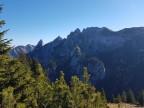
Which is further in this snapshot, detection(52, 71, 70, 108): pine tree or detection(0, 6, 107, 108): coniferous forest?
detection(52, 71, 70, 108): pine tree

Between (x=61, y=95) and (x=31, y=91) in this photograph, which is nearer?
(x=31, y=91)

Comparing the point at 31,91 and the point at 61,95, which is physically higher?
the point at 31,91

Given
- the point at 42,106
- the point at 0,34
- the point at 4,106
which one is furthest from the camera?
the point at 42,106

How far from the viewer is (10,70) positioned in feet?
88.6

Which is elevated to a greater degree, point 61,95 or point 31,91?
point 31,91

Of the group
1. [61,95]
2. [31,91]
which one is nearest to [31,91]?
[31,91]

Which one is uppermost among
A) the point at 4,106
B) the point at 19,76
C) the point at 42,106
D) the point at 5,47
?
the point at 5,47

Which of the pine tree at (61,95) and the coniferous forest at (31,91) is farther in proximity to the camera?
the pine tree at (61,95)

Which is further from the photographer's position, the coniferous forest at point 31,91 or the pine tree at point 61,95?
the pine tree at point 61,95

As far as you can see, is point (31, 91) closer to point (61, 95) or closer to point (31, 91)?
point (31, 91)

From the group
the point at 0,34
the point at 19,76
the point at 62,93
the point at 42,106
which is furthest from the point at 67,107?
the point at 0,34

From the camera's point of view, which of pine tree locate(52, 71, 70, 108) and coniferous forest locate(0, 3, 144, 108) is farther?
pine tree locate(52, 71, 70, 108)

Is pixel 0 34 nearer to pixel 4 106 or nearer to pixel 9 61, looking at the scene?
pixel 9 61

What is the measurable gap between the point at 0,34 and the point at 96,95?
19327 millimetres
